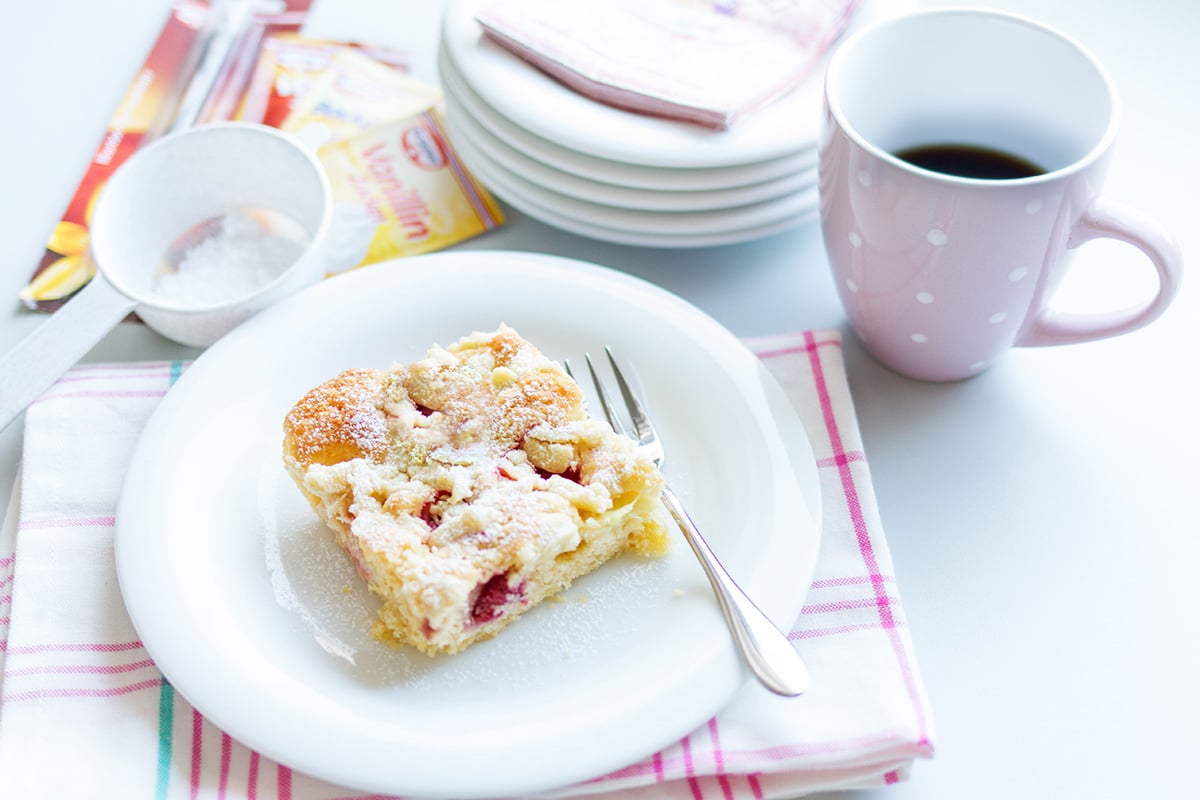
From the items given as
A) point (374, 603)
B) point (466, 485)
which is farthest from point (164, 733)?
point (466, 485)

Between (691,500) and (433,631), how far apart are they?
410mm

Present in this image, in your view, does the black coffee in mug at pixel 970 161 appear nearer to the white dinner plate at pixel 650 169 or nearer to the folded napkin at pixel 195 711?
the white dinner plate at pixel 650 169

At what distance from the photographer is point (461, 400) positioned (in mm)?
1467

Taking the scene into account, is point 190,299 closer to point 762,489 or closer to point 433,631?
point 433,631

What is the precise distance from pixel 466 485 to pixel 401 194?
78 cm

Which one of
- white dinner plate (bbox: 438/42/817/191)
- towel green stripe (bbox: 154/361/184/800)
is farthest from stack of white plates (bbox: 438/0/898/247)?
towel green stripe (bbox: 154/361/184/800)

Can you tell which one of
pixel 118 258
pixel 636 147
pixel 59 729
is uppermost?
pixel 636 147

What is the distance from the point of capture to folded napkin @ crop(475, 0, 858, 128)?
174cm

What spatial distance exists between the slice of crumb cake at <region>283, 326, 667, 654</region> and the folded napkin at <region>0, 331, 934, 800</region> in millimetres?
240

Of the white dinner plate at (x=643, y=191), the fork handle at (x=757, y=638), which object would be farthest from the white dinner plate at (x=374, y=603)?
the white dinner plate at (x=643, y=191)

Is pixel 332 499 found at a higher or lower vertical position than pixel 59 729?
higher

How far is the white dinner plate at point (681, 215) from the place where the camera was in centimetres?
176

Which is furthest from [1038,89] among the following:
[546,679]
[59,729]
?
[59,729]

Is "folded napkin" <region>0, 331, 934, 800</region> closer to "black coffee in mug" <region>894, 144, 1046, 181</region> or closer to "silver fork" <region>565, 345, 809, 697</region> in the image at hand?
"silver fork" <region>565, 345, 809, 697</region>
